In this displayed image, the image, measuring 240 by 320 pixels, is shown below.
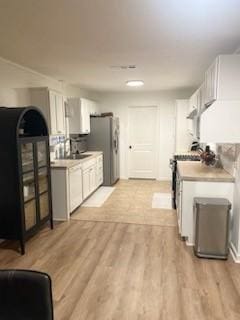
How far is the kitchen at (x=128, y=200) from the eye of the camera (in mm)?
2182

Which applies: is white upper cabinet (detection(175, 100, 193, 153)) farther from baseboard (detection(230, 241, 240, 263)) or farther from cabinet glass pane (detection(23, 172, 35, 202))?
cabinet glass pane (detection(23, 172, 35, 202))

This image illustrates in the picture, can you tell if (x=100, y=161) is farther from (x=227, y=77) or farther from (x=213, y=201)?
(x=227, y=77)

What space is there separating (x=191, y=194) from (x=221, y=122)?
103 cm

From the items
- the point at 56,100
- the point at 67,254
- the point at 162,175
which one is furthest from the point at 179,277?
the point at 162,175

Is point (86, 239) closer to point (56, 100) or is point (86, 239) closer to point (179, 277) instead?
point (179, 277)

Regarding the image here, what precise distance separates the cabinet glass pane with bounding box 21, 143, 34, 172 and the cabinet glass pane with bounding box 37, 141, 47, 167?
230mm

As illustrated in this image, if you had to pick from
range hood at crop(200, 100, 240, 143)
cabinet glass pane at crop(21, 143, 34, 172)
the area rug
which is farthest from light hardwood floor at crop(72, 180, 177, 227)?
range hood at crop(200, 100, 240, 143)

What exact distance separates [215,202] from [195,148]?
3379mm

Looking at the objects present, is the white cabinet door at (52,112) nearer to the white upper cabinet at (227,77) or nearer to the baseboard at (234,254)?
the white upper cabinet at (227,77)

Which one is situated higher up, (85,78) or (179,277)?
(85,78)

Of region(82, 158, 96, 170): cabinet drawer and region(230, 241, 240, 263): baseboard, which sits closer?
region(230, 241, 240, 263): baseboard

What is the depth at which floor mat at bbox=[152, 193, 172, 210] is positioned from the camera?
16.2 ft

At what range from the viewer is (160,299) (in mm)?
2314

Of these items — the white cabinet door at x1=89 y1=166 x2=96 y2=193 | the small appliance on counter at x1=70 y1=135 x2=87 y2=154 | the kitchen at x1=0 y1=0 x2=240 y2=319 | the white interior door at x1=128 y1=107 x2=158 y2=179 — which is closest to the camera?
the kitchen at x1=0 y1=0 x2=240 y2=319
